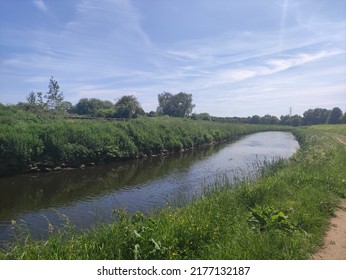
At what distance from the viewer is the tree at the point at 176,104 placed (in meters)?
100

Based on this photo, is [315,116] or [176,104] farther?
[315,116]

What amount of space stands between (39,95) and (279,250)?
61.1 m

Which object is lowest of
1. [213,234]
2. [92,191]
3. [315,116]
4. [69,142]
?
[92,191]

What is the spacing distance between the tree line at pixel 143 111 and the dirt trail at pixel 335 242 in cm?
3587

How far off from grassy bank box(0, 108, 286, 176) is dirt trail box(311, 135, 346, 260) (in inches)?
755

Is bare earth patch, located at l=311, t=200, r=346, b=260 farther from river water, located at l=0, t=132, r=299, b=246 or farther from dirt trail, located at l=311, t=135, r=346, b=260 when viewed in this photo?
river water, located at l=0, t=132, r=299, b=246

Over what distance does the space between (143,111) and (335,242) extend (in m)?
72.9

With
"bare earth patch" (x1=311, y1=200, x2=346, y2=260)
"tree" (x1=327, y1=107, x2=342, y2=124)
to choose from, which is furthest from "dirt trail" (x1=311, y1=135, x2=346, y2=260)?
"tree" (x1=327, y1=107, x2=342, y2=124)

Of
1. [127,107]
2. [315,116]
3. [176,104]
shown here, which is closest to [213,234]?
[127,107]

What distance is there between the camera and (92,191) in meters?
17.1

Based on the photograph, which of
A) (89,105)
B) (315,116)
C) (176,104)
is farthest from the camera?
(315,116)

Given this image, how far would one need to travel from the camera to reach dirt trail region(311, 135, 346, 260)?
262 inches

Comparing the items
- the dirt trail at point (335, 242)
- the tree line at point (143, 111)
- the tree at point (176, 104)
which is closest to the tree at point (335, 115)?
the tree line at point (143, 111)

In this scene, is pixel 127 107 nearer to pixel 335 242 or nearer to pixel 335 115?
pixel 335 242
